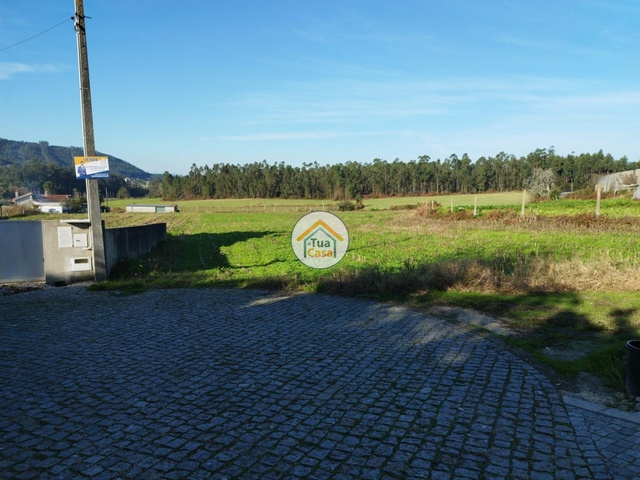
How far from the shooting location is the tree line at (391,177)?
10500cm

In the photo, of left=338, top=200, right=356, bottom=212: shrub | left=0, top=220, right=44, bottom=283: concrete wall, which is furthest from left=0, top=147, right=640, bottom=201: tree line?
left=0, top=220, right=44, bottom=283: concrete wall

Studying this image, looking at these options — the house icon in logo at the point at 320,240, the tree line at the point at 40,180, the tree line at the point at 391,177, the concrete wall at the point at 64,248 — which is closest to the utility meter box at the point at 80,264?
the concrete wall at the point at 64,248

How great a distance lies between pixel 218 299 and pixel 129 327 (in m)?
2.68

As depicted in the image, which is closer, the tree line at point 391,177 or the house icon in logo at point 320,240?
the house icon in logo at point 320,240

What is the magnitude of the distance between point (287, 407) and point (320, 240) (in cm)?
892

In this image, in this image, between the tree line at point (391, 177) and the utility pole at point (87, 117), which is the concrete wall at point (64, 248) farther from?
the tree line at point (391, 177)

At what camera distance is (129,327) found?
7.98 m

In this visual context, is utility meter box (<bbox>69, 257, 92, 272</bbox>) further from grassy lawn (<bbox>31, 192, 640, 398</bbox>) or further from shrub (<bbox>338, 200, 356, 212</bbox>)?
shrub (<bbox>338, 200, 356, 212</bbox>)

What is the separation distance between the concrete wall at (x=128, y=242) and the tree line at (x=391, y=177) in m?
81.7

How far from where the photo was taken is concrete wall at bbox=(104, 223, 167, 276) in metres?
13.4

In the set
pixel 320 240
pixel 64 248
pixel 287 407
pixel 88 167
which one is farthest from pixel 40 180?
pixel 287 407

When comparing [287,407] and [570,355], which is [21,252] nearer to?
[287,407]

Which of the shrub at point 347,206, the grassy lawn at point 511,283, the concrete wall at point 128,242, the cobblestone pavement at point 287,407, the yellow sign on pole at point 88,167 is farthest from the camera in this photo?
the shrub at point 347,206

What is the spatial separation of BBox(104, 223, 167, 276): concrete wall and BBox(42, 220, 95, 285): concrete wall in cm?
69
